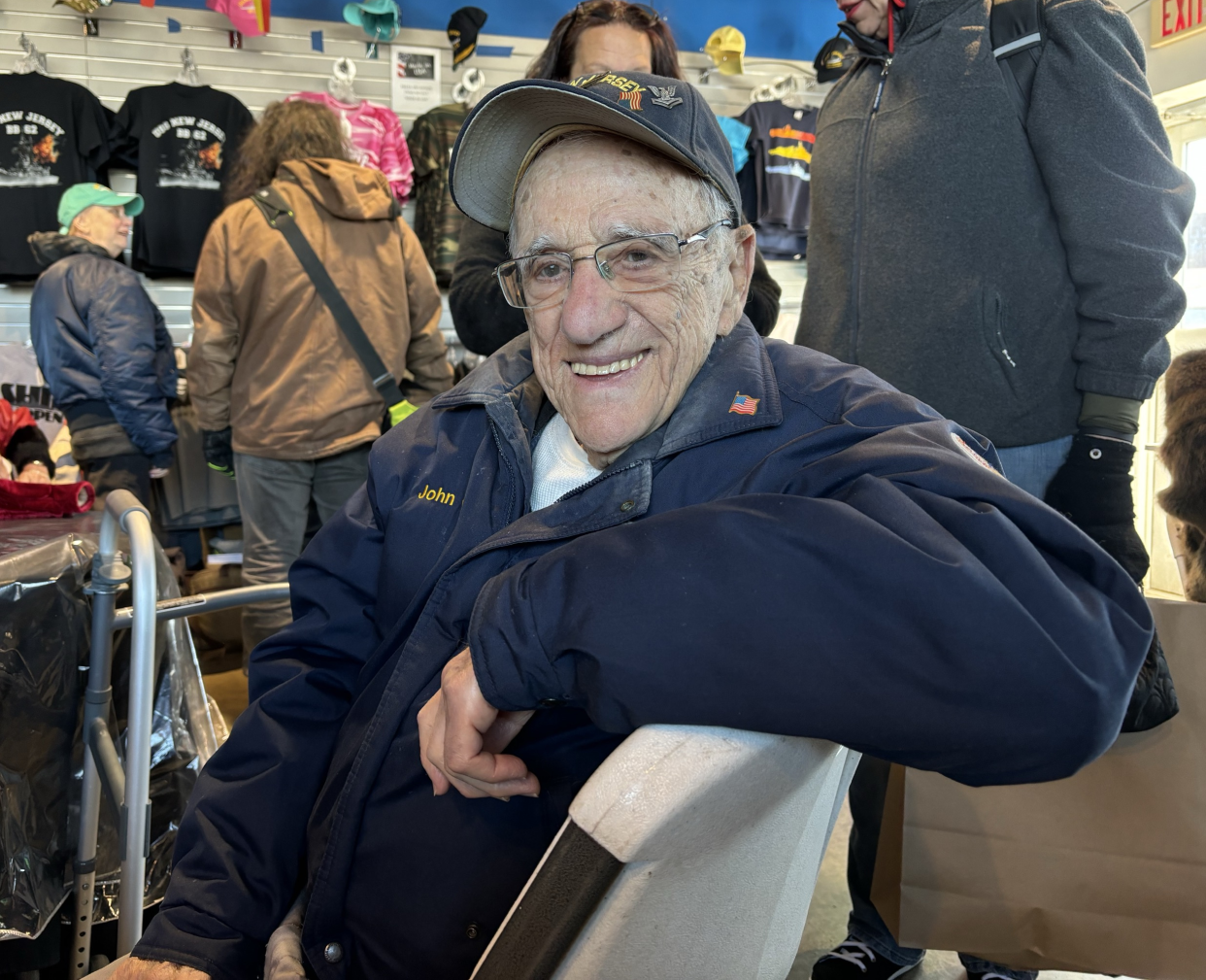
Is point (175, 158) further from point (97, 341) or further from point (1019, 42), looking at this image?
point (1019, 42)

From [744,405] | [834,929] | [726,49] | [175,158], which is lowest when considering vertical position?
[834,929]

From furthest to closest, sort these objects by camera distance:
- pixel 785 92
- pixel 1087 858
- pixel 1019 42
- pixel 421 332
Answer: pixel 785 92 < pixel 421 332 < pixel 1019 42 < pixel 1087 858

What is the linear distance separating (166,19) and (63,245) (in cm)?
202

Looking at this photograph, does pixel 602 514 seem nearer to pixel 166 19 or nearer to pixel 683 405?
pixel 683 405

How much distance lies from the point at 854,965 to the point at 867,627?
1.49m

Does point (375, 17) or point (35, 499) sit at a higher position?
point (375, 17)

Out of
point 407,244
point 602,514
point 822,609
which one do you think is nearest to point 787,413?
point 602,514

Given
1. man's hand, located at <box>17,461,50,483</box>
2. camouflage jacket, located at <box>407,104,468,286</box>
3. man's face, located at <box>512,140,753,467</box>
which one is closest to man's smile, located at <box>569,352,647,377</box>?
man's face, located at <box>512,140,753,467</box>

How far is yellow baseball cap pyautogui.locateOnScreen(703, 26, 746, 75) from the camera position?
5.73m

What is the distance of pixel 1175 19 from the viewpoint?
167 inches

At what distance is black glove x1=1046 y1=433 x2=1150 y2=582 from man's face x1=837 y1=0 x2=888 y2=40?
90 cm

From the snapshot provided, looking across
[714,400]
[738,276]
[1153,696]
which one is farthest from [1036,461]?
[714,400]

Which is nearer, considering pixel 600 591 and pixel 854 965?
pixel 600 591

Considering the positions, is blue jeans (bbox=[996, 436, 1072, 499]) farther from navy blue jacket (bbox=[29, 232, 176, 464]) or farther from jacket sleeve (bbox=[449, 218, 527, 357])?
navy blue jacket (bbox=[29, 232, 176, 464])
